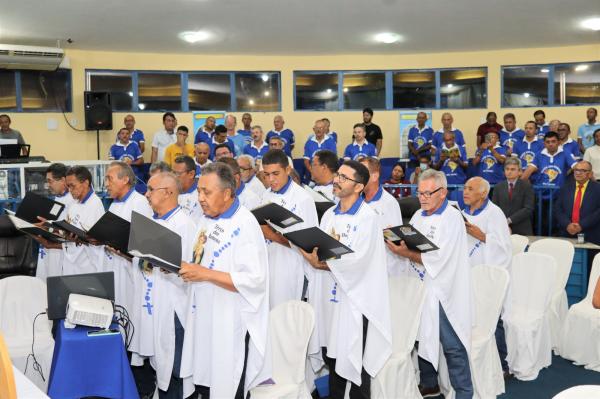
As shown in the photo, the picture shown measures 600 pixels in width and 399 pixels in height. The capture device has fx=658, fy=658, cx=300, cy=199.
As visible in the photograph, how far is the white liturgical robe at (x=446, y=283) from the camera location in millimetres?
4582

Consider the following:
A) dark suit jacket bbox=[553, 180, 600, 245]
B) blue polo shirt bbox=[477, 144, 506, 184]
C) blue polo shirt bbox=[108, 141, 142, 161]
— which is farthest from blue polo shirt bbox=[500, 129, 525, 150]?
blue polo shirt bbox=[108, 141, 142, 161]

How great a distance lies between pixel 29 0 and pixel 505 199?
6.93 m

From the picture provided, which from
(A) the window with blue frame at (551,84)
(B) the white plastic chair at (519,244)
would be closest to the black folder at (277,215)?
(B) the white plastic chair at (519,244)

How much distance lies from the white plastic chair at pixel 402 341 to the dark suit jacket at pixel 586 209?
4.49 m

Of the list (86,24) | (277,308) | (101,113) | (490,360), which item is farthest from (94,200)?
(101,113)

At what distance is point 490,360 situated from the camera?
194 inches

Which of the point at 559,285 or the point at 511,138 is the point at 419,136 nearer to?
the point at 511,138

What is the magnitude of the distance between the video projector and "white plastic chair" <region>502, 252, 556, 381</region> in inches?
135

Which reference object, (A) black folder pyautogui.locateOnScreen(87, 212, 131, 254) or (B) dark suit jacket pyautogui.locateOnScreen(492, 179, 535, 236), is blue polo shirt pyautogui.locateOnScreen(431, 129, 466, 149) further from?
(A) black folder pyautogui.locateOnScreen(87, 212, 131, 254)

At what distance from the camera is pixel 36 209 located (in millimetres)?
5613

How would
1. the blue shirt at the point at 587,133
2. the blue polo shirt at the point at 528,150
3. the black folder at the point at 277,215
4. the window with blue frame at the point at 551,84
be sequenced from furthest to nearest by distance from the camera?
1. the window with blue frame at the point at 551,84
2. the blue shirt at the point at 587,133
3. the blue polo shirt at the point at 528,150
4. the black folder at the point at 277,215

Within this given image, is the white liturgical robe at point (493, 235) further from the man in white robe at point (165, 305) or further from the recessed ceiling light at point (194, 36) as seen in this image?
the recessed ceiling light at point (194, 36)

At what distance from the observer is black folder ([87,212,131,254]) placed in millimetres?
4402

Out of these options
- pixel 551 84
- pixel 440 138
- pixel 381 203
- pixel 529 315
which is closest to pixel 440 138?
pixel 440 138
